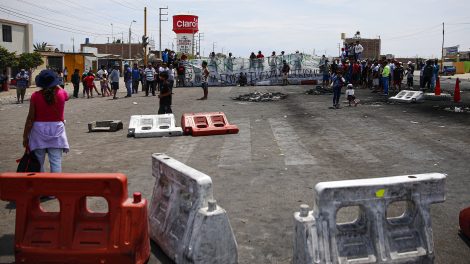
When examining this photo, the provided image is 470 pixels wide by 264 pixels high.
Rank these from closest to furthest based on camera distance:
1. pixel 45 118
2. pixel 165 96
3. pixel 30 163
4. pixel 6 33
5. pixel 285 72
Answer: pixel 45 118
pixel 30 163
pixel 165 96
pixel 285 72
pixel 6 33

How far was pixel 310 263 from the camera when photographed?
12.8 feet

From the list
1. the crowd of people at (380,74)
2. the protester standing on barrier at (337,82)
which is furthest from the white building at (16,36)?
the protester standing on barrier at (337,82)

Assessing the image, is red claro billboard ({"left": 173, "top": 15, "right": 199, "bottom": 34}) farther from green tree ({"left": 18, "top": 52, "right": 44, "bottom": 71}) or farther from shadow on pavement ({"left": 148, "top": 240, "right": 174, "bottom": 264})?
shadow on pavement ({"left": 148, "top": 240, "right": 174, "bottom": 264})

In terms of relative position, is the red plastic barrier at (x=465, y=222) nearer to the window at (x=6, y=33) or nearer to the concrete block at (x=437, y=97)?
the concrete block at (x=437, y=97)

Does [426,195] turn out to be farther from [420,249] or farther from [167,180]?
[167,180]

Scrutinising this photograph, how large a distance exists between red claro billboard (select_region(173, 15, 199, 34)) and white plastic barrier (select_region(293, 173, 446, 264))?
3556 inches

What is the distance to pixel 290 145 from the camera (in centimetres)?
1059

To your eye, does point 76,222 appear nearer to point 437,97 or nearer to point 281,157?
point 281,157

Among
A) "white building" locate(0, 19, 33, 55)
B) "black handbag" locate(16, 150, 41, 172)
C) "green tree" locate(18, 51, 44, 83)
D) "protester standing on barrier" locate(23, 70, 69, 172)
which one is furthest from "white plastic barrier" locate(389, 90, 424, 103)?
"white building" locate(0, 19, 33, 55)

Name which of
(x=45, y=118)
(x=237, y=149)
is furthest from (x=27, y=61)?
(x=45, y=118)

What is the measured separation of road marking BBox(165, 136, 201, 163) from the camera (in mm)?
9516

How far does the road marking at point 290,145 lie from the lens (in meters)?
8.95

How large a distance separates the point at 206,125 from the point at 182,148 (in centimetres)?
232

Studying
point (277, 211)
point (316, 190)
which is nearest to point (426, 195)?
point (316, 190)
